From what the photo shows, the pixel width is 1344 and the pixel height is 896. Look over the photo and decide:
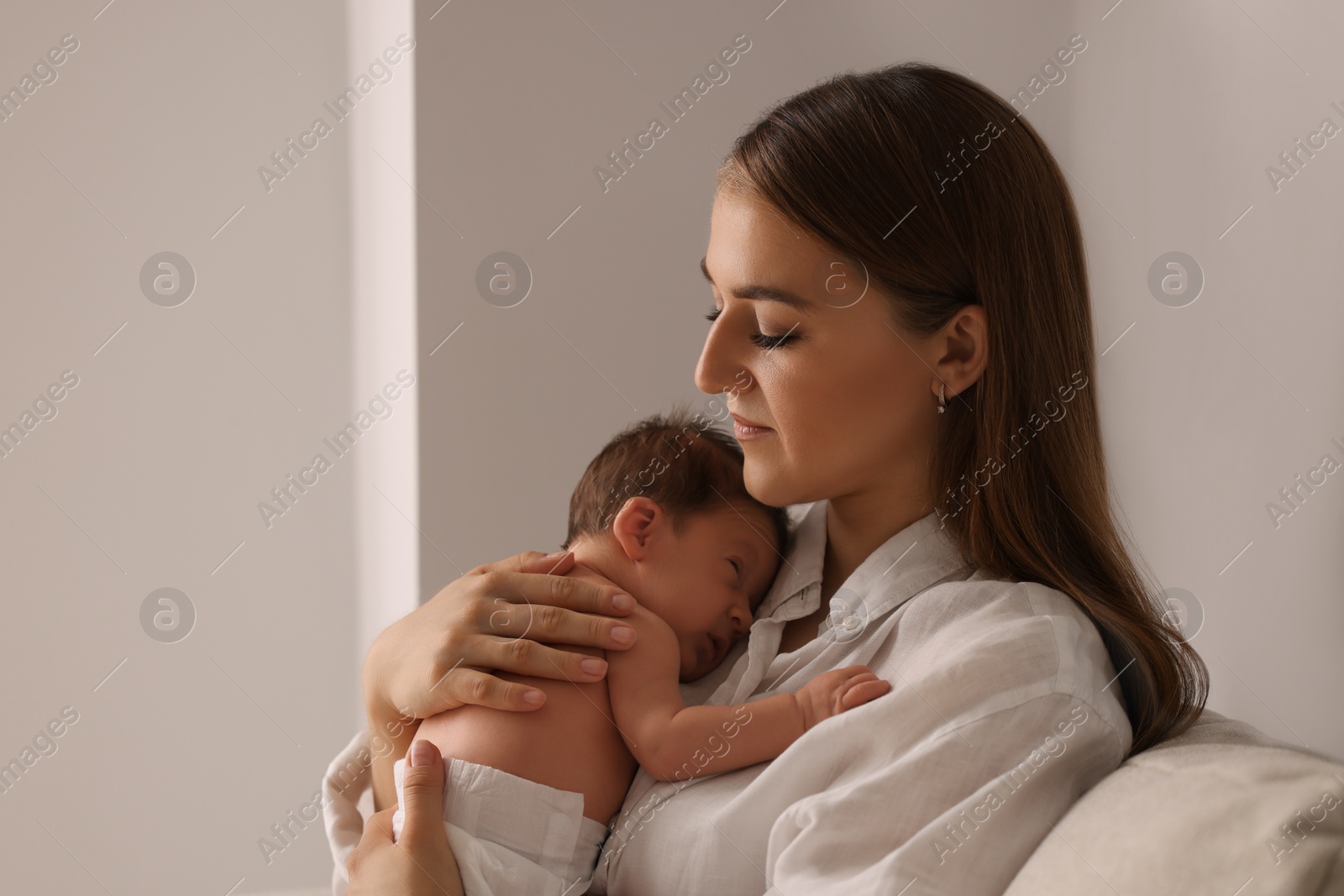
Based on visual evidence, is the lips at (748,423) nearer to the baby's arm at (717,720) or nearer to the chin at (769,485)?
the chin at (769,485)

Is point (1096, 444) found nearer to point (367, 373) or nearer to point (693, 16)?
point (693, 16)

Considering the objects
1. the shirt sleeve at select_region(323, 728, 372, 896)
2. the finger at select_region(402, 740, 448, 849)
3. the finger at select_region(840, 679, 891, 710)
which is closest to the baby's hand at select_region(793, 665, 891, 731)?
the finger at select_region(840, 679, 891, 710)

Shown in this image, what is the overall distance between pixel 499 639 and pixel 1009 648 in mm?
632

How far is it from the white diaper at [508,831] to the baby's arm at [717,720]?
0.38 ft

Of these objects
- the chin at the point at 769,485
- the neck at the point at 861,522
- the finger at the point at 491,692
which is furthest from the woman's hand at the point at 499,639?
the neck at the point at 861,522

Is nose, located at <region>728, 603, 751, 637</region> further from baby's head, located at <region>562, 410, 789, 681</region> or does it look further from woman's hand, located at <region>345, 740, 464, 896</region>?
woman's hand, located at <region>345, 740, 464, 896</region>

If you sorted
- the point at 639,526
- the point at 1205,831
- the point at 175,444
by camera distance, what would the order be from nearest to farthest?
the point at 1205,831
the point at 639,526
the point at 175,444

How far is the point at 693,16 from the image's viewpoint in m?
2.76

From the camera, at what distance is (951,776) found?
1082 mm

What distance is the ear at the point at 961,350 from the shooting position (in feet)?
4.42

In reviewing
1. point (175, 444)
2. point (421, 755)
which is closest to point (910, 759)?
point (421, 755)

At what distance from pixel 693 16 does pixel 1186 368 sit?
1561mm

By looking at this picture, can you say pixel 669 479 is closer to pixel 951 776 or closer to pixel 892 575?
pixel 892 575

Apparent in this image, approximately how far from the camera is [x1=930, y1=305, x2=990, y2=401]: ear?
1.35m
